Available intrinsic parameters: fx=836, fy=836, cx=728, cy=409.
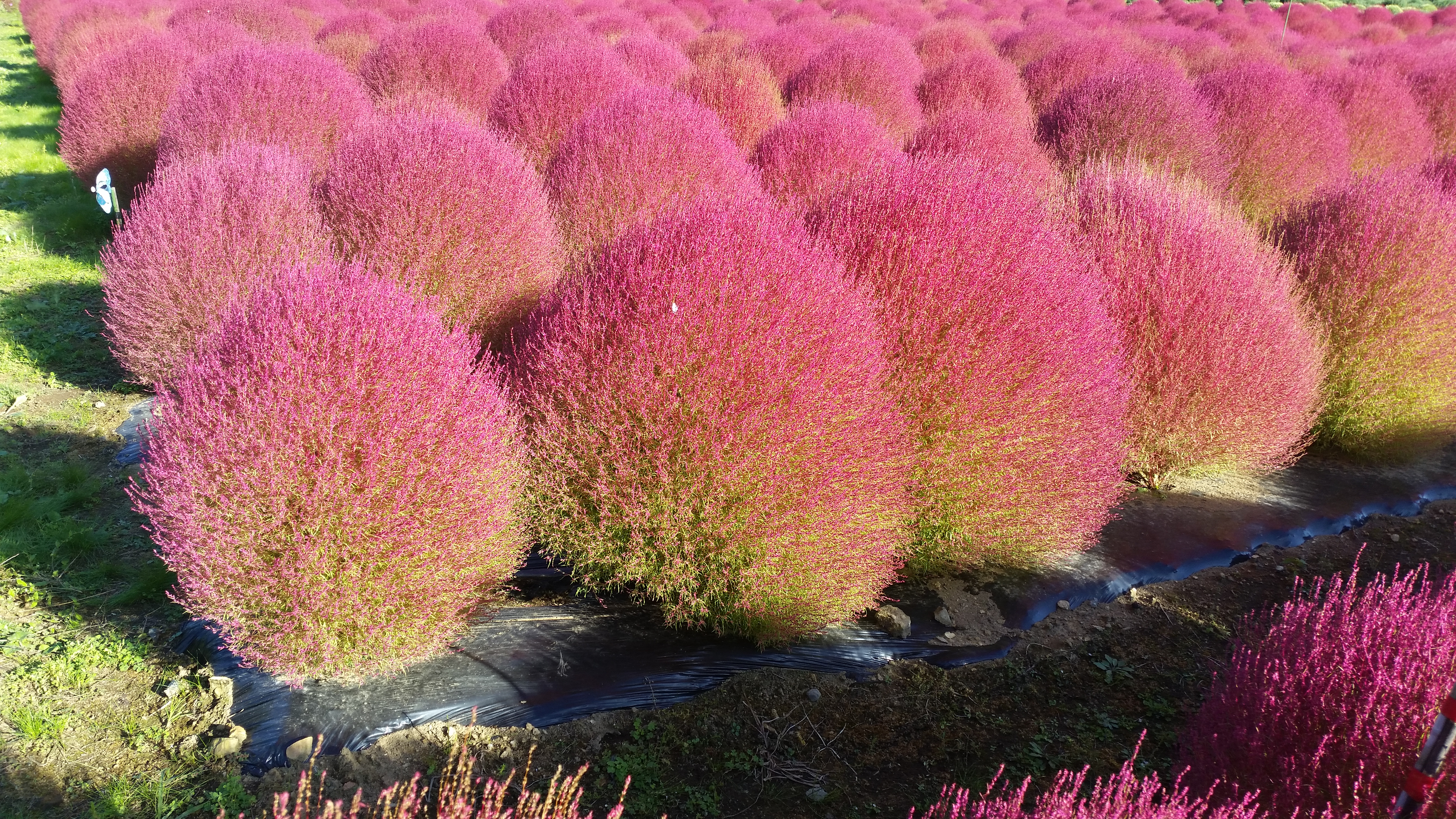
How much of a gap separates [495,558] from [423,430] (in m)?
0.52

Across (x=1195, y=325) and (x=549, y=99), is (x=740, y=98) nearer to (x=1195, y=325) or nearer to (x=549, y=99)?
(x=549, y=99)

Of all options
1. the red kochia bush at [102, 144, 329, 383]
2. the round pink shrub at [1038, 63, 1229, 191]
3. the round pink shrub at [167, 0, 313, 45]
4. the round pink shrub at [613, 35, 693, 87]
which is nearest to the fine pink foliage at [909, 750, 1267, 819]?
the red kochia bush at [102, 144, 329, 383]

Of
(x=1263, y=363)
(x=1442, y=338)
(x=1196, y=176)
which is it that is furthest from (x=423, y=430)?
(x=1196, y=176)

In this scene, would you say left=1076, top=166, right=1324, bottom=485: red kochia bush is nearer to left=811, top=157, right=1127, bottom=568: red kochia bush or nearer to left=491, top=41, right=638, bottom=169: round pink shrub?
left=811, top=157, right=1127, bottom=568: red kochia bush

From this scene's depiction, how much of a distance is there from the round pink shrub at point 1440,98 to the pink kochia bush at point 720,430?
367 inches

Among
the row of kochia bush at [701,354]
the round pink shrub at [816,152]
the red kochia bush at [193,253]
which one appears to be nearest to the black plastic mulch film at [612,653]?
the row of kochia bush at [701,354]

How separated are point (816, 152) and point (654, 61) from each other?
3786 millimetres

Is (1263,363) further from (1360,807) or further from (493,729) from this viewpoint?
(493,729)

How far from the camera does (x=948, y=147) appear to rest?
571cm

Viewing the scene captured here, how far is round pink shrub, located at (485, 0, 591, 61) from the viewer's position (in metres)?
9.39

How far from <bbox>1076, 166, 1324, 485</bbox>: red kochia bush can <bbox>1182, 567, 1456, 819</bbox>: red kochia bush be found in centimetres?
174

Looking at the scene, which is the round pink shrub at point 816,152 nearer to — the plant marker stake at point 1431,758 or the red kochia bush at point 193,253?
the red kochia bush at point 193,253

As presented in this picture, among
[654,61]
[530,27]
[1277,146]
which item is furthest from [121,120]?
[1277,146]

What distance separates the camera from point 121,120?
7.05 meters
